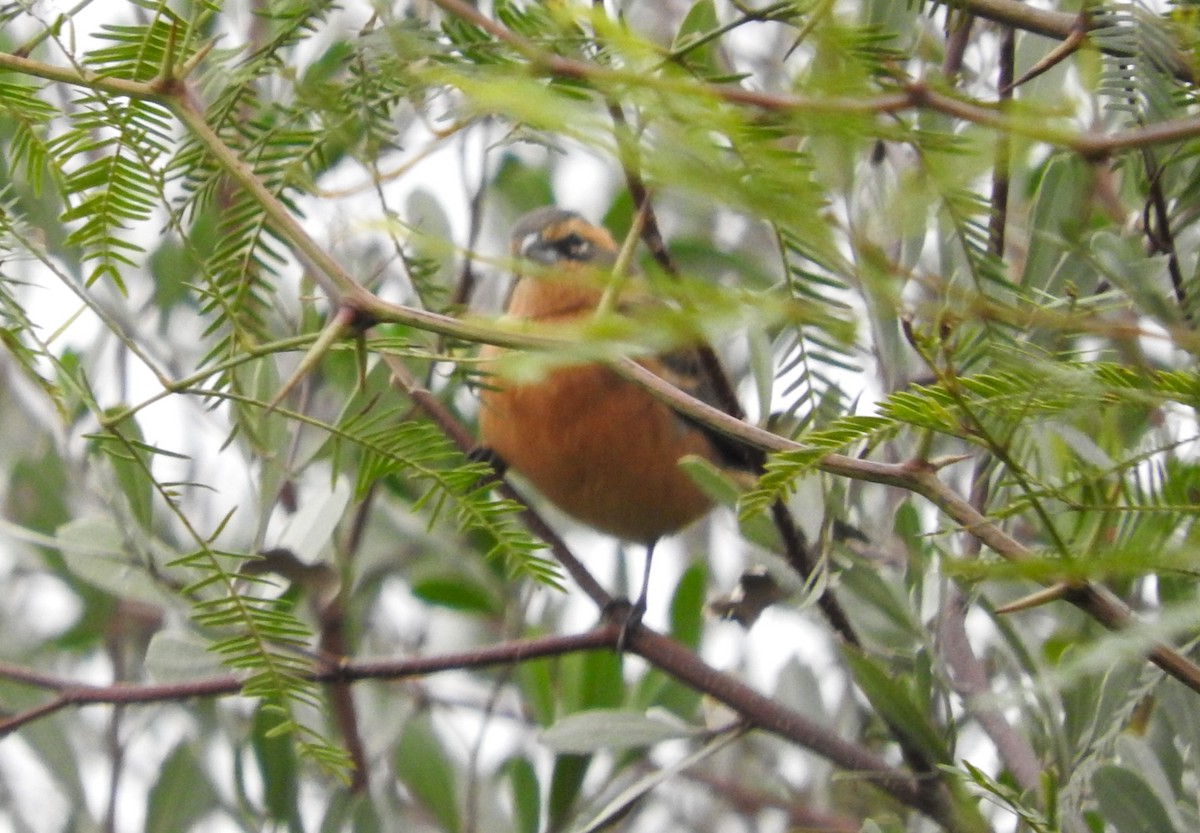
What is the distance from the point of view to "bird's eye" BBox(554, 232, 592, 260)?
12.6 ft

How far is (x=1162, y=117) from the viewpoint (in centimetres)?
118

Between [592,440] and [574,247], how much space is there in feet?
2.18

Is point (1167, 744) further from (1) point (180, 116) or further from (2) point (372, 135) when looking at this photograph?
(1) point (180, 116)

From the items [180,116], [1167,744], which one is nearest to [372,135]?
[180,116]

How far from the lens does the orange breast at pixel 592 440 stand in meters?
3.46

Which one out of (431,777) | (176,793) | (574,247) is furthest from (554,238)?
(176,793)

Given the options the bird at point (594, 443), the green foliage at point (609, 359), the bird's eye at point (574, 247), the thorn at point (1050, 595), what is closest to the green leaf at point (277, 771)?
the green foliage at point (609, 359)

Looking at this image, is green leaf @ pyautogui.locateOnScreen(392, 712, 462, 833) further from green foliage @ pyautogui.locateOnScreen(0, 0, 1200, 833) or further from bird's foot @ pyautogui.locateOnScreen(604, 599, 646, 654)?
bird's foot @ pyautogui.locateOnScreen(604, 599, 646, 654)

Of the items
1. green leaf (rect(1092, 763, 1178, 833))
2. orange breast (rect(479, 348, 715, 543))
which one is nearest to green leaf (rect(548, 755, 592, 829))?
orange breast (rect(479, 348, 715, 543))

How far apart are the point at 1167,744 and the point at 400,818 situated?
1.51 metres

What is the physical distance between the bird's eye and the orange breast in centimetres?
50

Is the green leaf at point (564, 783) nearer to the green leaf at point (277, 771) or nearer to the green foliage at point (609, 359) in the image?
the green foliage at point (609, 359)

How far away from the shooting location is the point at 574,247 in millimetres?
3889

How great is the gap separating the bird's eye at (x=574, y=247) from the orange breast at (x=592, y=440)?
495 millimetres
